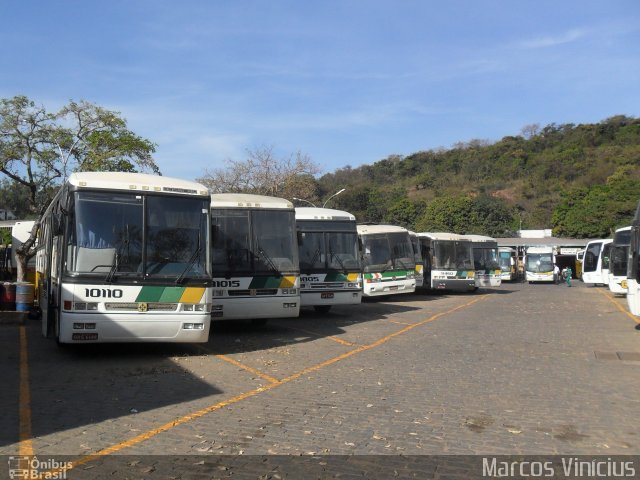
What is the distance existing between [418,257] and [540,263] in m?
25.1

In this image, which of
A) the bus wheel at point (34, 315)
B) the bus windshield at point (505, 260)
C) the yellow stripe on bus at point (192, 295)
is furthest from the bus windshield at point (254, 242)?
the bus windshield at point (505, 260)

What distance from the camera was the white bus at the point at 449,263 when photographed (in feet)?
102

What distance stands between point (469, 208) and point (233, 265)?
2800 inches

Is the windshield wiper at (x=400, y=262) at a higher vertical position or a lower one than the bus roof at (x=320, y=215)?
lower

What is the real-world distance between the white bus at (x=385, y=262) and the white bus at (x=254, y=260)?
1011cm

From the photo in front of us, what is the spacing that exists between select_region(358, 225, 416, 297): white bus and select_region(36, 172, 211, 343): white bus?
13.9 m

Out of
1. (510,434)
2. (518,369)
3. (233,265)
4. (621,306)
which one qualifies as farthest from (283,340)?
(621,306)

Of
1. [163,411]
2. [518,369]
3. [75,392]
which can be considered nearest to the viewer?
[163,411]

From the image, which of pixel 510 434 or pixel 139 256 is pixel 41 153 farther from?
pixel 510 434

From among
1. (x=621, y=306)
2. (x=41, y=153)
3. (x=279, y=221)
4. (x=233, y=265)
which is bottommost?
(x=621, y=306)

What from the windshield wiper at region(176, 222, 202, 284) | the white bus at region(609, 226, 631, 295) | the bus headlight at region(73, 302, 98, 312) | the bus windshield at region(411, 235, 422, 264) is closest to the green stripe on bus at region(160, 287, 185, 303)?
the windshield wiper at region(176, 222, 202, 284)

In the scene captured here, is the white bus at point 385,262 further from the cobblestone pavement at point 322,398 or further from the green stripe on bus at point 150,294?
the green stripe on bus at point 150,294

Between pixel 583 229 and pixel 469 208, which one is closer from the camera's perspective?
pixel 583 229

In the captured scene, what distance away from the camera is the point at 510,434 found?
6.50m
